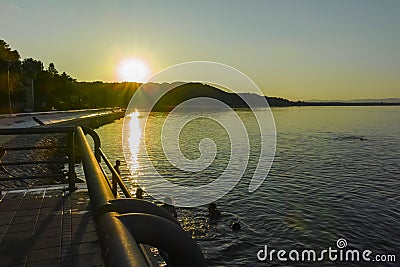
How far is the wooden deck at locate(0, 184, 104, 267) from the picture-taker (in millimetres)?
4145

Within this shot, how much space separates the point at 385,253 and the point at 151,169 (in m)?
20.4

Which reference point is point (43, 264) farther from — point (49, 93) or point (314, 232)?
point (49, 93)

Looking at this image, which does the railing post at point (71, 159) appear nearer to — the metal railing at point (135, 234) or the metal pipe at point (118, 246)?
the metal railing at point (135, 234)

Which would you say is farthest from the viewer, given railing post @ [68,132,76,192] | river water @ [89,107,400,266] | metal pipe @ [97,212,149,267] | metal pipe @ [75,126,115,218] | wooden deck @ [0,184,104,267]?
river water @ [89,107,400,266]

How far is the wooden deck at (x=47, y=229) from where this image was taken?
163 inches

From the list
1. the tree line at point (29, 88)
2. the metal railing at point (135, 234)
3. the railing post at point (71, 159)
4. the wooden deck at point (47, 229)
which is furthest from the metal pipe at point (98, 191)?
the tree line at point (29, 88)

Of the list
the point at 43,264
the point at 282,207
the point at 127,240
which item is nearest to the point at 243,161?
the point at 282,207

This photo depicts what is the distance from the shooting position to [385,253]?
541 inches

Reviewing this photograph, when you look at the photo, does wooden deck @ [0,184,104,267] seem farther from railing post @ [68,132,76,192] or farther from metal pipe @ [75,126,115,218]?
metal pipe @ [75,126,115,218]

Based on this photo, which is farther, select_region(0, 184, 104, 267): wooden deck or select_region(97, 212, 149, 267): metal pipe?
select_region(0, 184, 104, 267): wooden deck

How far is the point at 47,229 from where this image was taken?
16.6 feet

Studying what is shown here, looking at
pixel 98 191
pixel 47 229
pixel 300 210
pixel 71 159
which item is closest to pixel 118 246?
pixel 98 191

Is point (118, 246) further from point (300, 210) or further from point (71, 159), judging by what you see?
point (300, 210)

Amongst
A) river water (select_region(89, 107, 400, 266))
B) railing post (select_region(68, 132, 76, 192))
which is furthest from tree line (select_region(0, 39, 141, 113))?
railing post (select_region(68, 132, 76, 192))
